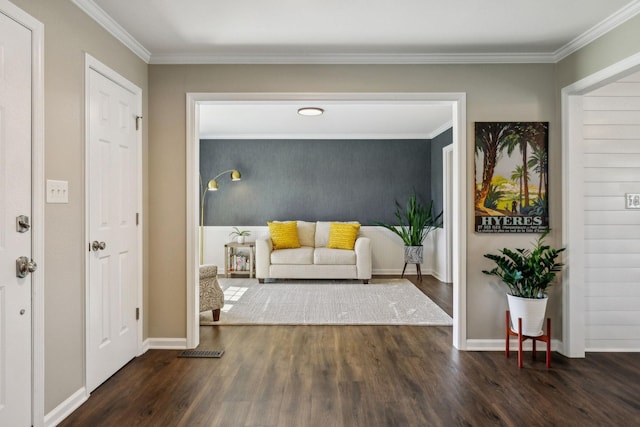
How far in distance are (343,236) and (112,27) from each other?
436cm

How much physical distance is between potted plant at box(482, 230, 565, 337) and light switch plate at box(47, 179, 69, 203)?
2.99 metres

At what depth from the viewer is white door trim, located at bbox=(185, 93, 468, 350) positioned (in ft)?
11.0

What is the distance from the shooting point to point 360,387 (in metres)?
2.64

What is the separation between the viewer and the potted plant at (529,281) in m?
3.02

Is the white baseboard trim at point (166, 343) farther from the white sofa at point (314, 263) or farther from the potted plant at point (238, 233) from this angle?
the potted plant at point (238, 233)

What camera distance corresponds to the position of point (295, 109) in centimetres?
523

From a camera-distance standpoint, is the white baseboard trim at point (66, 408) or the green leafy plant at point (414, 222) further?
the green leafy plant at point (414, 222)

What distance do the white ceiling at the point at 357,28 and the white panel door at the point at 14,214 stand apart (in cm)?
74

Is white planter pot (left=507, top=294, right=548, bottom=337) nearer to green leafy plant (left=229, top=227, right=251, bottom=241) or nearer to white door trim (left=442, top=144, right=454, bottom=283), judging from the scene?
white door trim (left=442, top=144, right=454, bottom=283)

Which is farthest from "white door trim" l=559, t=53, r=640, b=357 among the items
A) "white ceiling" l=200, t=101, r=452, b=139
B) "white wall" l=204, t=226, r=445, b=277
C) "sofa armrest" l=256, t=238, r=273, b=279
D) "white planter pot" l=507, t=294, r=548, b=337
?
"sofa armrest" l=256, t=238, r=273, b=279

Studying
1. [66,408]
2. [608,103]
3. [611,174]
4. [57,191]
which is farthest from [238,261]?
[608,103]

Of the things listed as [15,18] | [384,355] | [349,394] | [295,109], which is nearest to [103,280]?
[15,18]

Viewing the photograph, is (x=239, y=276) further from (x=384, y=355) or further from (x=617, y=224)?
(x=617, y=224)

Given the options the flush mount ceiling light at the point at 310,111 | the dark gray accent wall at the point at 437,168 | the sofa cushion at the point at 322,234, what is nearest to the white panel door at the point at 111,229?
the flush mount ceiling light at the point at 310,111
